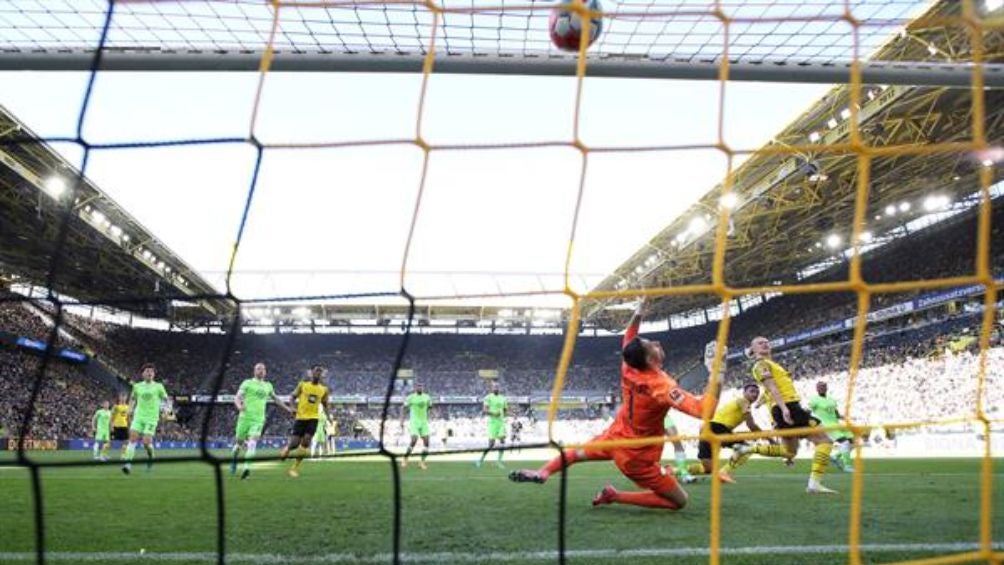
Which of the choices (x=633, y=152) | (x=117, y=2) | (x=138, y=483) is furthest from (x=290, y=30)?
(x=138, y=483)

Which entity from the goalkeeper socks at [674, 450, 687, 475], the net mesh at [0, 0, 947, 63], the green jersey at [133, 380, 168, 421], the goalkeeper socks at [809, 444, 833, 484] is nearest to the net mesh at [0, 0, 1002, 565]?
the net mesh at [0, 0, 947, 63]

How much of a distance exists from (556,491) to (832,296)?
25.0m

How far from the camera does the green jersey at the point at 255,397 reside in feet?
32.2

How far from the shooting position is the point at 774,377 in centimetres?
720

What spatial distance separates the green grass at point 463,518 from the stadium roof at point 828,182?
10.8 ft

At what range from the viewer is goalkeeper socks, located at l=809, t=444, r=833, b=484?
7.12m

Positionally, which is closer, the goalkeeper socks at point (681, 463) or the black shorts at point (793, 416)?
the black shorts at point (793, 416)

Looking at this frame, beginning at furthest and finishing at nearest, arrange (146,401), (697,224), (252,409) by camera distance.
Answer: (697,224) → (146,401) → (252,409)

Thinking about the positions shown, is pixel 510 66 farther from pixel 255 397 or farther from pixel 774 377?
pixel 255 397

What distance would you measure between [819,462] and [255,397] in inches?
275

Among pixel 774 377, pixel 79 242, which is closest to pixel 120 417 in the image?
pixel 79 242

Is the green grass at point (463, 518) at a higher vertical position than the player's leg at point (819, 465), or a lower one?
lower

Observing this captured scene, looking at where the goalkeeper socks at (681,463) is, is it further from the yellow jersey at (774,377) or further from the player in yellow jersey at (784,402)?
the yellow jersey at (774,377)

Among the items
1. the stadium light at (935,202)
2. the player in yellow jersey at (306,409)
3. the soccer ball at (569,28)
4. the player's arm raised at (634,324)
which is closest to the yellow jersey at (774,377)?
the player's arm raised at (634,324)
